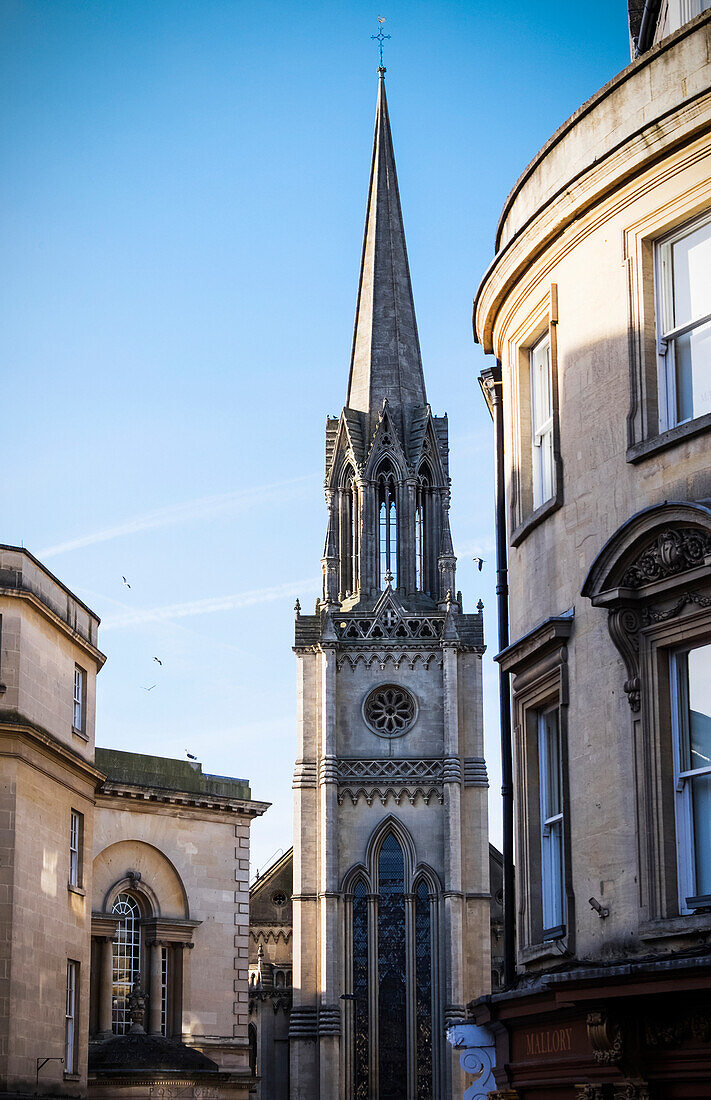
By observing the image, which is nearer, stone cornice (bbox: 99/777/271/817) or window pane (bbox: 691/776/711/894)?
window pane (bbox: 691/776/711/894)

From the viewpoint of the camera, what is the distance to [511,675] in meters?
15.9

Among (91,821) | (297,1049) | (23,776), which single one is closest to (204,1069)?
(91,821)

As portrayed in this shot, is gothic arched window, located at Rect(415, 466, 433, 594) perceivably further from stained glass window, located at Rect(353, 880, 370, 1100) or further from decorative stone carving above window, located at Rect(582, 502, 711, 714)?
decorative stone carving above window, located at Rect(582, 502, 711, 714)

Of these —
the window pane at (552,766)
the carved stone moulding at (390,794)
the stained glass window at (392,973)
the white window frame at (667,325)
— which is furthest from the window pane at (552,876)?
the carved stone moulding at (390,794)

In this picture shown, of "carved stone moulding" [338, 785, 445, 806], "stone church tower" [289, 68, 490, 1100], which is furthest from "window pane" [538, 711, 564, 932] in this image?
"carved stone moulding" [338, 785, 445, 806]

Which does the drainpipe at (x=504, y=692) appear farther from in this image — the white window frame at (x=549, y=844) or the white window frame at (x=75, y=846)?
the white window frame at (x=75, y=846)

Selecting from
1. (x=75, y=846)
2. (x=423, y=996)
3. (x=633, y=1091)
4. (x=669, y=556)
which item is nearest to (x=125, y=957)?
(x=75, y=846)

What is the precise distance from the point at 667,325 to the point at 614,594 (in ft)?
7.72

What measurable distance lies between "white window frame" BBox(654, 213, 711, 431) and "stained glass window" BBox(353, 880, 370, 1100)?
52270mm

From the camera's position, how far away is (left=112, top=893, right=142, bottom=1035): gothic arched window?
134 ft

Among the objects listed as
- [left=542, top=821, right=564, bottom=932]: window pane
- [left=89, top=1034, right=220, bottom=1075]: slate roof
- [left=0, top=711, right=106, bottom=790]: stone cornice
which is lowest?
[left=89, top=1034, right=220, bottom=1075]: slate roof

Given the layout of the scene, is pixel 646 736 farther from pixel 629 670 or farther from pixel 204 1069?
pixel 204 1069

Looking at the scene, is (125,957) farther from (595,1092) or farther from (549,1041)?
(595,1092)

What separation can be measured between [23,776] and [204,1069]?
11605 millimetres
